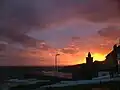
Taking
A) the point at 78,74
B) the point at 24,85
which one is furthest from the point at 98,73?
the point at 24,85

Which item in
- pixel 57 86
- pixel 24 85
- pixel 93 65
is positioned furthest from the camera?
pixel 93 65

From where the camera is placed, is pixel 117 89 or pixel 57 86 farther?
pixel 57 86

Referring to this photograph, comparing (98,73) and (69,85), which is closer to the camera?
(69,85)

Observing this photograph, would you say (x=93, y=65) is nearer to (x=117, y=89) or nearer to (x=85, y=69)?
(x=85, y=69)

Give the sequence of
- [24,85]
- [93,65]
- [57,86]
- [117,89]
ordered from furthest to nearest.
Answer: [93,65], [24,85], [57,86], [117,89]

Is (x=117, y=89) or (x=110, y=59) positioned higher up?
(x=110, y=59)

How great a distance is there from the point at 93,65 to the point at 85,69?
4.38ft

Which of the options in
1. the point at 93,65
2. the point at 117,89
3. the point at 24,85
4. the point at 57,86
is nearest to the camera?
the point at 117,89

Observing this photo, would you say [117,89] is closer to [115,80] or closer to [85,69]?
[115,80]

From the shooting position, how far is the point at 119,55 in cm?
3950

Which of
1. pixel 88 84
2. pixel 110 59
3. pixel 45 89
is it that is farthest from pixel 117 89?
pixel 110 59

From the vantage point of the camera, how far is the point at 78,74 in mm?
46188

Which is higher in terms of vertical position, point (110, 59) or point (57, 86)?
point (110, 59)

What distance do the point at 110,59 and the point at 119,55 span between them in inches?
300
